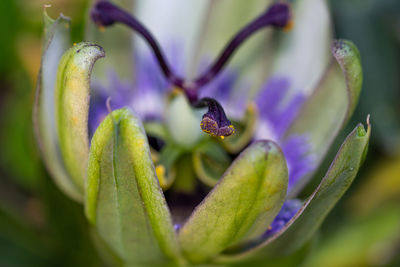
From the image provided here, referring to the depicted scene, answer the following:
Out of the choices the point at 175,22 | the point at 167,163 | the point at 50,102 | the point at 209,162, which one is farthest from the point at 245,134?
the point at 50,102

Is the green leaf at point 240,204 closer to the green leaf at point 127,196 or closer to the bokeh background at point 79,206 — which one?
the green leaf at point 127,196

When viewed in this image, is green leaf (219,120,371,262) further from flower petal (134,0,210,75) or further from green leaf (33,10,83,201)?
flower petal (134,0,210,75)

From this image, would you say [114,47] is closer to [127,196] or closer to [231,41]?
[231,41]

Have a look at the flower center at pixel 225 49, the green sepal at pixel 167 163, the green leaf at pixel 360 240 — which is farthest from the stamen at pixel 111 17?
the green leaf at pixel 360 240

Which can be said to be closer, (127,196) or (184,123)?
(127,196)

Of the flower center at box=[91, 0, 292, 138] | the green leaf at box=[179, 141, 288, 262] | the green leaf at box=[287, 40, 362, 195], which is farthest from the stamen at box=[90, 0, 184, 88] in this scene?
the green leaf at box=[179, 141, 288, 262]

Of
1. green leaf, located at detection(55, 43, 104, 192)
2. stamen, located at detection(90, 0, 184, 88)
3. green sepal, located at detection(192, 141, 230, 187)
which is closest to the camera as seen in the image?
green leaf, located at detection(55, 43, 104, 192)
